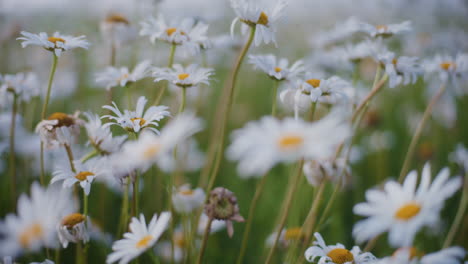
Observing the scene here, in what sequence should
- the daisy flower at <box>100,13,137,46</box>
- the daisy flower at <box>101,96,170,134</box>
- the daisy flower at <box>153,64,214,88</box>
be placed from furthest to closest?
the daisy flower at <box>100,13,137,46</box> < the daisy flower at <box>153,64,214,88</box> < the daisy flower at <box>101,96,170,134</box>

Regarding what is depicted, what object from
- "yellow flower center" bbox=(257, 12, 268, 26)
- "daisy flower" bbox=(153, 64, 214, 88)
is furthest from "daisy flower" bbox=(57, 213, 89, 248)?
"yellow flower center" bbox=(257, 12, 268, 26)

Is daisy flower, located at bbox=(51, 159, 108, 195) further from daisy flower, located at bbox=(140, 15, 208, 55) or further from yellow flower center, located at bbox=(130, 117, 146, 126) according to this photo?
daisy flower, located at bbox=(140, 15, 208, 55)

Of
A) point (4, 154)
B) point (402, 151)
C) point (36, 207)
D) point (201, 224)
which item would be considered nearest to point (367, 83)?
point (402, 151)

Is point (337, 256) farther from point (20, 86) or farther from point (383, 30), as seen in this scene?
point (20, 86)

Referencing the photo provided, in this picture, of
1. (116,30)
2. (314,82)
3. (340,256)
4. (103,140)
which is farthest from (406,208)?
(116,30)

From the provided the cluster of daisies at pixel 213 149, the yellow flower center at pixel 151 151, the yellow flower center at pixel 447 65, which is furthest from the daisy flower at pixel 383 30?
the yellow flower center at pixel 151 151

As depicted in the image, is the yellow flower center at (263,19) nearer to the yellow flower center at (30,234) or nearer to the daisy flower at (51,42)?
the daisy flower at (51,42)

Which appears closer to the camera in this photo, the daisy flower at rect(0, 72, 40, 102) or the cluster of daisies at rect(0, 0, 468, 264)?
the cluster of daisies at rect(0, 0, 468, 264)

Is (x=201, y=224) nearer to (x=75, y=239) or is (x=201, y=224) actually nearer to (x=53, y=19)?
A: (x=75, y=239)
